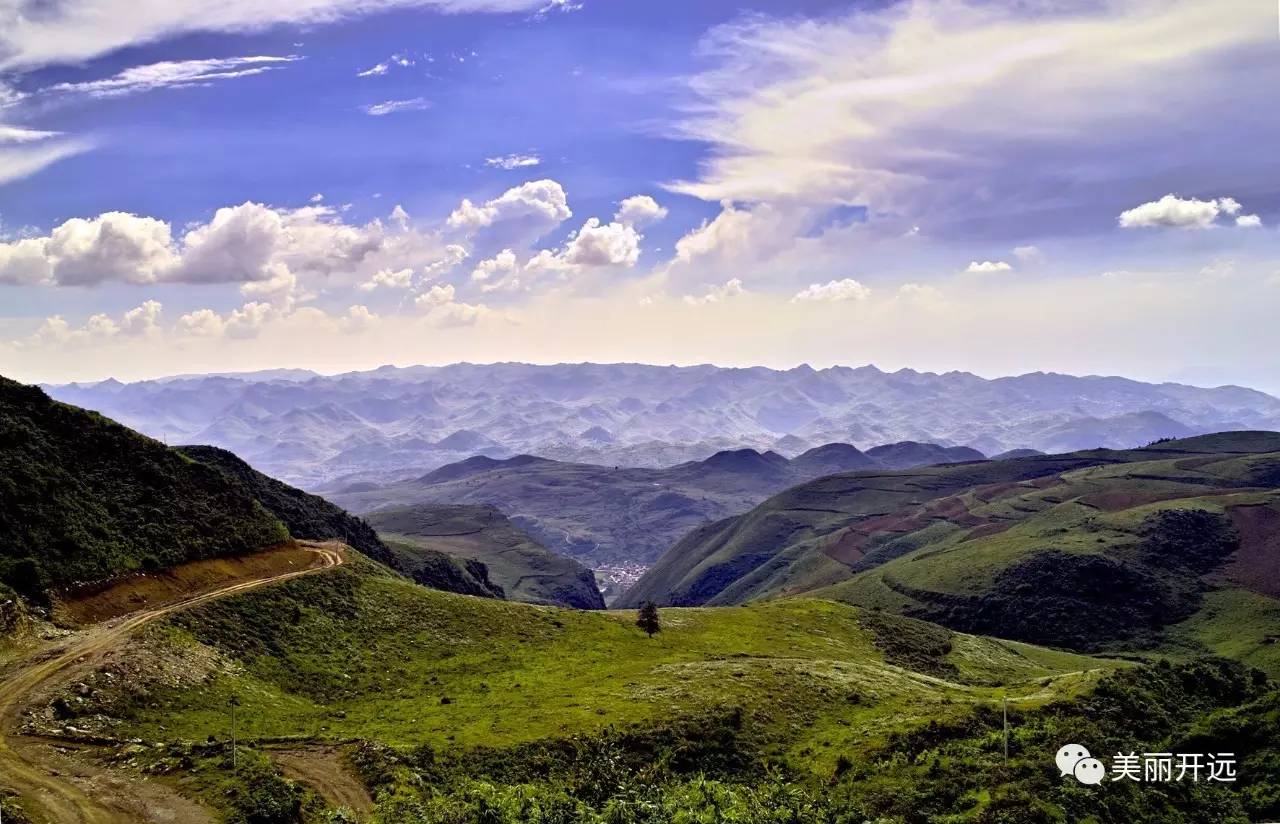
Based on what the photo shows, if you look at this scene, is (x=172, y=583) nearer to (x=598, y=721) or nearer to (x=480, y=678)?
(x=480, y=678)

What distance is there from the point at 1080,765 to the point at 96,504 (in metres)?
89.5

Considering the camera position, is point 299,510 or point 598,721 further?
point 299,510

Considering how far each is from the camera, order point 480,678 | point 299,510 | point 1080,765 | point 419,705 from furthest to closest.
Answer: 1. point 299,510
2. point 480,678
3. point 419,705
4. point 1080,765

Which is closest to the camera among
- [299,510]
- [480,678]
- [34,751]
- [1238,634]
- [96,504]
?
[34,751]

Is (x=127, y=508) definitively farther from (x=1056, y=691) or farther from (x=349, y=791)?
(x=1056, y=691)

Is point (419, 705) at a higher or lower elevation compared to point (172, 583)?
lower

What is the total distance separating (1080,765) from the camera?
42219mm

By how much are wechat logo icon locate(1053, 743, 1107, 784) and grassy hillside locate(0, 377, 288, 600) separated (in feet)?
253

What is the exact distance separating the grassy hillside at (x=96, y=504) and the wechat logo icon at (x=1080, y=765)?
253 ft

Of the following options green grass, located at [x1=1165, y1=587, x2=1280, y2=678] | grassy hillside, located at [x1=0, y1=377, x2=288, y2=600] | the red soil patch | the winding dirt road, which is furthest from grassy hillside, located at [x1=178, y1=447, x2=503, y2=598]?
green grass, located at [x1=1165, y1=587, x2=1280, y2=678]

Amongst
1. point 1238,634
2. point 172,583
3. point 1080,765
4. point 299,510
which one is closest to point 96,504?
point 172,583

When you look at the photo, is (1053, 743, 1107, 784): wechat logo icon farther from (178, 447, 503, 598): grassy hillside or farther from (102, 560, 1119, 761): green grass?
(178, 447, 503, 598): grassy hillside

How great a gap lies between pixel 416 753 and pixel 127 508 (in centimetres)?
5364

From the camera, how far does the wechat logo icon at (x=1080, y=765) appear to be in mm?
41375
